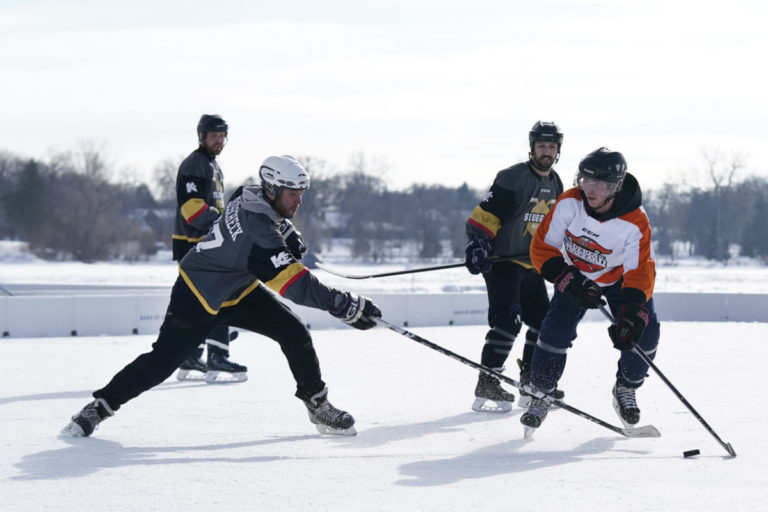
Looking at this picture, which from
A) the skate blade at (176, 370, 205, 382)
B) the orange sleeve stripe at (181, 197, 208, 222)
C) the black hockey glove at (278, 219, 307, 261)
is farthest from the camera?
the skate blade at (176, 370, 205, 382)

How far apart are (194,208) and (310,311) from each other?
4.20m

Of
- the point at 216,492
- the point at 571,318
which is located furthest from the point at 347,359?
the point at 216,492

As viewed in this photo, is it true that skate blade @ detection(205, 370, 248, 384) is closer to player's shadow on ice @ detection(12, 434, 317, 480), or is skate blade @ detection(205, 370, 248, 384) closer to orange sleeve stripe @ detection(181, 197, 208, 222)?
orange sleeve stripe @ detection(181, 197, 208, 222)

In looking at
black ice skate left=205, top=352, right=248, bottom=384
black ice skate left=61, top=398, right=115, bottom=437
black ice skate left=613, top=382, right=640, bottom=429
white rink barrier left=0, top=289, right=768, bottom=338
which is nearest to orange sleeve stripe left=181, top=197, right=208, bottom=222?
black ice skate left=205, top=352, right=248, bottom=384

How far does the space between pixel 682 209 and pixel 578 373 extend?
56732 millimetres

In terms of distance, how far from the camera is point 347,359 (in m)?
7.55

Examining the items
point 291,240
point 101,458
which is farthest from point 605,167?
point 101,458

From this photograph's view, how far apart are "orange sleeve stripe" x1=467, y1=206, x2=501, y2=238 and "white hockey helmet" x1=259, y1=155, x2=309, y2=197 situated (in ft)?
4.34

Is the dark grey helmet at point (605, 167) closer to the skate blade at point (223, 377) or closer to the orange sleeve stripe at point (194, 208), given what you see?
the orange sleeve stripe at point (194, 208)

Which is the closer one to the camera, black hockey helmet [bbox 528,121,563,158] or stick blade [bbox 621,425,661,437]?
stick blade [bbox 621,425,661,437]

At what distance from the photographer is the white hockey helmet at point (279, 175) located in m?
4.38

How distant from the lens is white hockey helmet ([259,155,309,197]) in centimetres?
438

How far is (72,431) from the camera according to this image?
14.6 feet

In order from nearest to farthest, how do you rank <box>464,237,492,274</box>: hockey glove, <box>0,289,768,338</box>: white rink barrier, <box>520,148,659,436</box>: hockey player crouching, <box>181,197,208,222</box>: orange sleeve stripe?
<box>520,148,659,436</box>: hockey player crouching
<box>464,237,492,274</box>: hockey glove
<box>181,197,208,222</box>: orange sleeve stripe
<box>0,289,768,338</box>: white rink barrier
